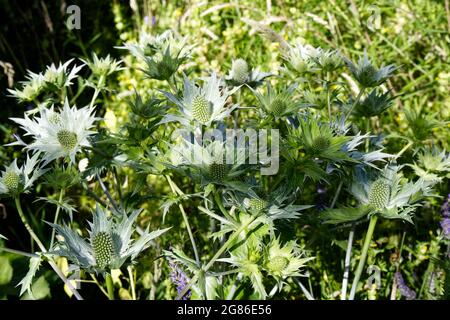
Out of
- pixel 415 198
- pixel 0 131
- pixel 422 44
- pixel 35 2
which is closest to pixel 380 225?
pixel 415 198

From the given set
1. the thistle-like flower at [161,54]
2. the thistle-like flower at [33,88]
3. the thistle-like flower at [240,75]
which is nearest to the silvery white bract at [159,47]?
the thistle-like flower at [161,54]

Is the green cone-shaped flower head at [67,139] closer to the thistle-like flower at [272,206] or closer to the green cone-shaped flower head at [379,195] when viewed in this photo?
the thistle-like flower at [272,206]

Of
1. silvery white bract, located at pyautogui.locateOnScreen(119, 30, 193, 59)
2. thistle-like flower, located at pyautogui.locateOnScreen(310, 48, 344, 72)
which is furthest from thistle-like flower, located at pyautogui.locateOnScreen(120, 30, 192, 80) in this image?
thistle-like flower, located at pyautogui.locateOnScreen(310, 48, 344, 72)

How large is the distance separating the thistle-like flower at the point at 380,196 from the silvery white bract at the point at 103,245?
1.43 feet

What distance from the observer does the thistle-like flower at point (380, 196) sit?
4.00ft

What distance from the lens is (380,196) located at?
1229 mm

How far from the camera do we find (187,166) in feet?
3.51

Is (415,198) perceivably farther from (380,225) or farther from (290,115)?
(380,225)

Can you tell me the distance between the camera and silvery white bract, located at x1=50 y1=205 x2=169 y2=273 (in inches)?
41.5

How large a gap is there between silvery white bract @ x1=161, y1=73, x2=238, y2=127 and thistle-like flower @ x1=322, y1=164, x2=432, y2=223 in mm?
343

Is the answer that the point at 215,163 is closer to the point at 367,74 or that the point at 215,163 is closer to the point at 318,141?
the point at 318,141

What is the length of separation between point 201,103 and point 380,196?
47cm

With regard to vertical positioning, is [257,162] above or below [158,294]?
above
